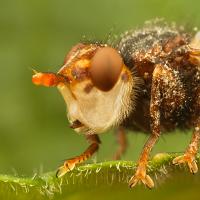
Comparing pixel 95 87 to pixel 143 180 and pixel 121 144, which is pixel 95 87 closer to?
pixel 143 180

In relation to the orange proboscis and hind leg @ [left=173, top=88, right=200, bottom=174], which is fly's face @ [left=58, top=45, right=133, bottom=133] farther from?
hind leg @ [left=173, top=88, right=200, bottom=174]

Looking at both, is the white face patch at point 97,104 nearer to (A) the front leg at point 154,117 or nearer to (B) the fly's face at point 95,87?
(B) the fly's face at point 95,87

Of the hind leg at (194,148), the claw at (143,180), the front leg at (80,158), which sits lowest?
the front leg at (80,158)

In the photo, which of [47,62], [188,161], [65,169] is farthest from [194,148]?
[47,62]

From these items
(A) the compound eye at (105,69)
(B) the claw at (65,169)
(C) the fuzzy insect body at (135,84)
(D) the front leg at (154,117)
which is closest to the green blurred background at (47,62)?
(C) the fuzzy insect body at (135,84)

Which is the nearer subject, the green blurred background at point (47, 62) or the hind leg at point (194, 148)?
the hind leg at point (194, 148)

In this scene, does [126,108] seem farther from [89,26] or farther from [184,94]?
[89,26]

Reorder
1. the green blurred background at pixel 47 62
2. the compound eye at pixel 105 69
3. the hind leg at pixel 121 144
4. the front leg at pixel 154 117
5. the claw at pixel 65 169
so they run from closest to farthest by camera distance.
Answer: the claw at pixel 65 169 → the front leg at pixel 154 117 → the compound eye at pixel 105 69 → the hind leg at pixel 121 144 → the green blurred background at pixel 47 62
